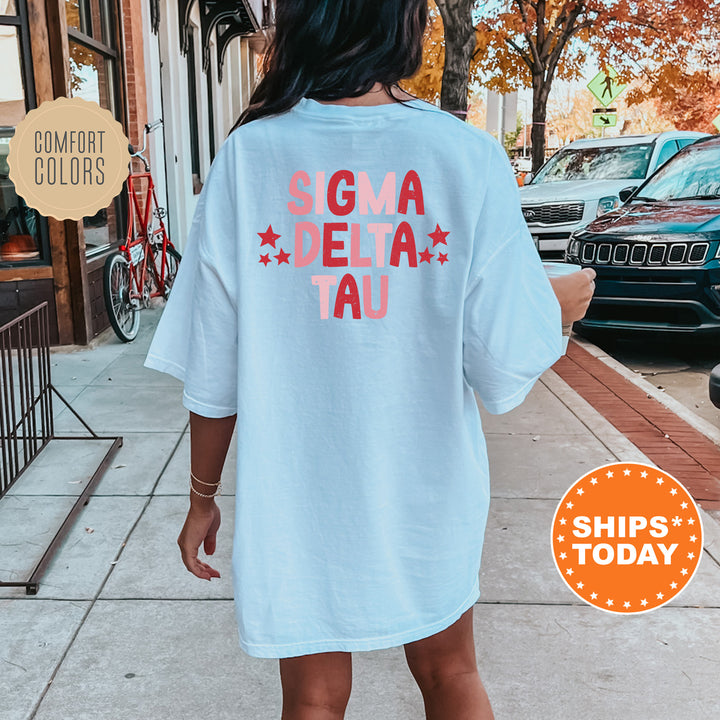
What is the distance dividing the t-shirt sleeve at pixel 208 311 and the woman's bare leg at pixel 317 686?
52 centimetres

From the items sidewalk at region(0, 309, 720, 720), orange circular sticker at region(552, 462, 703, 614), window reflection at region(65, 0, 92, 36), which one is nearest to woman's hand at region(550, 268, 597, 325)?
sidewalk at region(0, 309, 720, 720)

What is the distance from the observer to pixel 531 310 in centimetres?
168

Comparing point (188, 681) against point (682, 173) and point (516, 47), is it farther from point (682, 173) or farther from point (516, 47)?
point (516, 47)

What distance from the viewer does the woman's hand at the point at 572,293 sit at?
1.85m

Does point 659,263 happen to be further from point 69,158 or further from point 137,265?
point 69,158

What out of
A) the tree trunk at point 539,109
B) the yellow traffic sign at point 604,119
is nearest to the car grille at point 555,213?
the tree trunk at point 539,109

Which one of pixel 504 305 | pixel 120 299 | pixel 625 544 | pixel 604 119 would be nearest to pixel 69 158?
pixel 120 299

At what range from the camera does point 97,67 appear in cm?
902

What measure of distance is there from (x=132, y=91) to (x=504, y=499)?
283 inches

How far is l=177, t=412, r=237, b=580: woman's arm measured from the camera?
71.5 inches

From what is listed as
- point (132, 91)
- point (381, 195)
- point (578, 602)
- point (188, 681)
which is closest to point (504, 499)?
point (578, 602)

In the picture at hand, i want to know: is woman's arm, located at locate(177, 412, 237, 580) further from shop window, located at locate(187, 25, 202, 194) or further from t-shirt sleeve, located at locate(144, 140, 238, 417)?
shop window, located at locate(187, 25, 202, 194)

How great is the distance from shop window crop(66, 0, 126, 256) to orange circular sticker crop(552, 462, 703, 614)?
5793 millimetres

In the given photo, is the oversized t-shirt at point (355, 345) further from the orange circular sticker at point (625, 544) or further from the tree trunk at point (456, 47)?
the tree trunk at point (456, 47)
